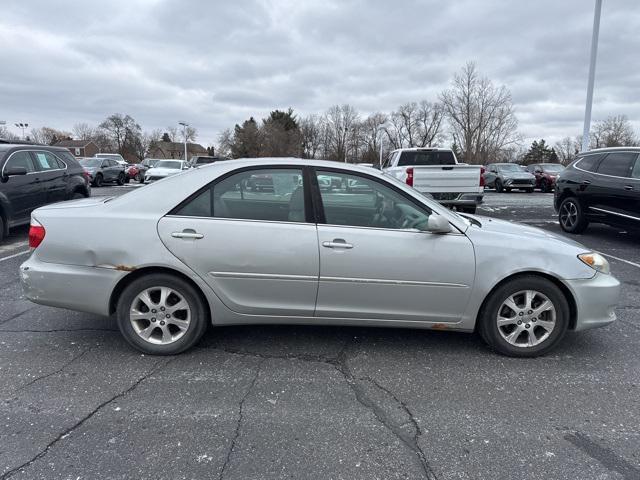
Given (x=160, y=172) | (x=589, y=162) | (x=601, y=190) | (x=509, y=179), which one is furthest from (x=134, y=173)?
(x=601, y=190)

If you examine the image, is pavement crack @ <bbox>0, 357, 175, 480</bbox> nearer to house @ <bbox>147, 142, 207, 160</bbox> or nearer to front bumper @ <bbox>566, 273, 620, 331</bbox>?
front bumper @ <bbox>566, 273, 620, 331</bbox>

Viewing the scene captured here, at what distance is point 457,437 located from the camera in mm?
2561

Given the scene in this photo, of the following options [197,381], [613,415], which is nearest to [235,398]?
[197,381]

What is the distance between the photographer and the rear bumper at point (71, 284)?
3.38m

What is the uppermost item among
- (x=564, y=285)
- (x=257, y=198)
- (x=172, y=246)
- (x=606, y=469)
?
(x=257, y=198)

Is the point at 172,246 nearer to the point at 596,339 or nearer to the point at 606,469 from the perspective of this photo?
the point at 606,469

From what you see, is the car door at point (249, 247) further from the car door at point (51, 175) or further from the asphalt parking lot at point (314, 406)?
the car door at point (51, 175)

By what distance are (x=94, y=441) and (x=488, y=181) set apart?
85.0 feet

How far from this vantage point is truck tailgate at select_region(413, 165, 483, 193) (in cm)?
995

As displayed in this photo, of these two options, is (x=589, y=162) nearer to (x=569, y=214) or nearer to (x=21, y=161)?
(x=569, y=214)

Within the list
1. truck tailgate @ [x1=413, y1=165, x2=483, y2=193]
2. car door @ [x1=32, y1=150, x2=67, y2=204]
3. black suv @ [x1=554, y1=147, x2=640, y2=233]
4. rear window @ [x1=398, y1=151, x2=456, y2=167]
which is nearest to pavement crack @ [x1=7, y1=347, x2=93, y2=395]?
car door @ [x1=32, y1=150, x2=67, y2=204]

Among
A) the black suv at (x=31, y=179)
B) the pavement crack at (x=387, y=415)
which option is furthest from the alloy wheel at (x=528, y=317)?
the black suv at (x=31, y=179)

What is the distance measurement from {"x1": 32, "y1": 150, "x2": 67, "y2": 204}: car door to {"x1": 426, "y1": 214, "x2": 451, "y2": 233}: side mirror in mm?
8032

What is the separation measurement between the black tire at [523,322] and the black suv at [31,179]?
7899 mm
